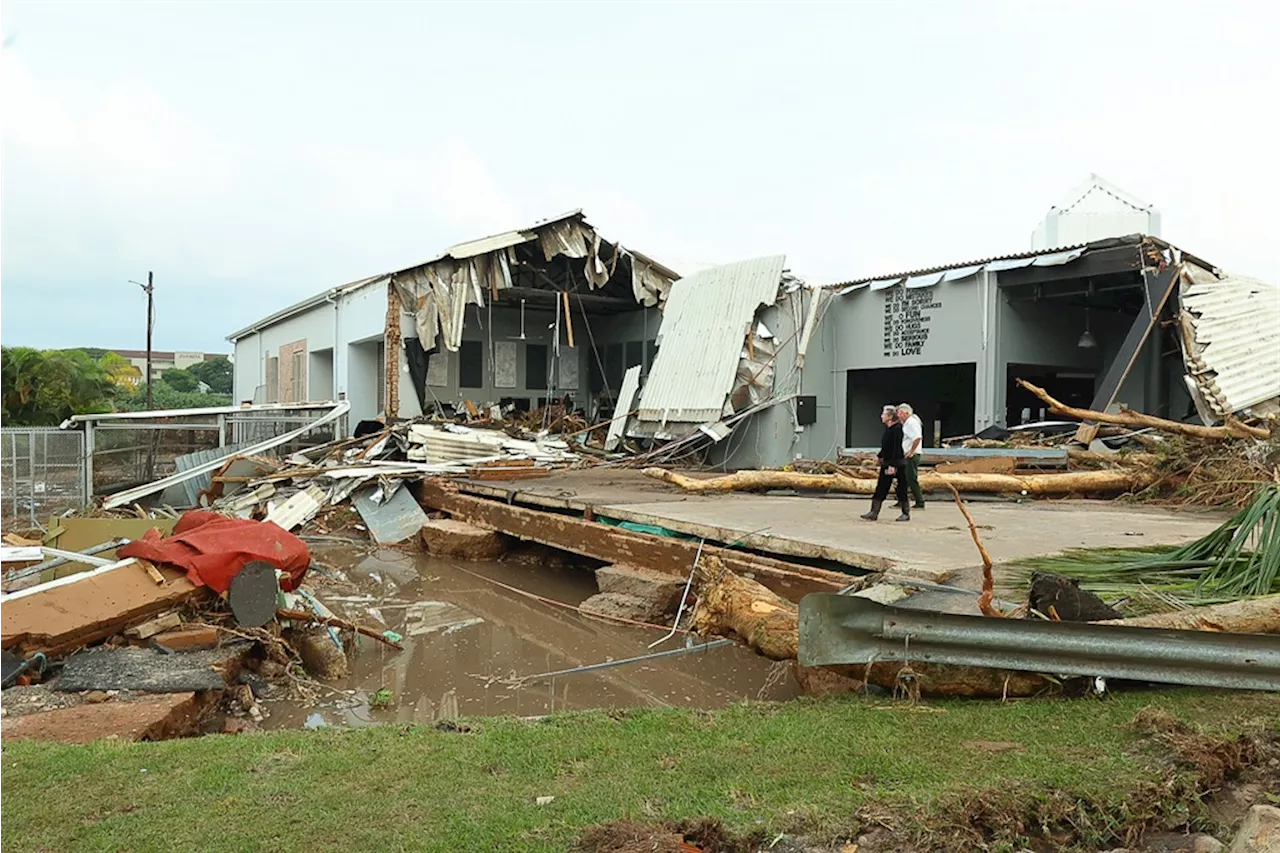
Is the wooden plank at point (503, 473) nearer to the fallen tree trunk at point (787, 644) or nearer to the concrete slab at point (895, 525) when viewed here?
the concrete slab at point (895, 525)

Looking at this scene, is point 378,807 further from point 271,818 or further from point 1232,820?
point 1232,820

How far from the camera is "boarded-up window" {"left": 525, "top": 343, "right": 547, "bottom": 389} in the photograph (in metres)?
24.5

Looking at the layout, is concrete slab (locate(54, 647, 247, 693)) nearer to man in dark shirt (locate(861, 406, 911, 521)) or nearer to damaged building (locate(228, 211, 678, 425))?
man in dark shirt (locate(861, 406, 911, 521))

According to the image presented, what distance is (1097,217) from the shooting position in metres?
17.8

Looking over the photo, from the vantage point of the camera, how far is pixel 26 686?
5.92 metres

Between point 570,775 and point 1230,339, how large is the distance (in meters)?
13.4

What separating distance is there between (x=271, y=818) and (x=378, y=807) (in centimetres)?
42

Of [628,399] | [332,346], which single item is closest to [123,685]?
[628,399]

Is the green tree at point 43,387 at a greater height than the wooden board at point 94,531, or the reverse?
the green tree at point 43,387

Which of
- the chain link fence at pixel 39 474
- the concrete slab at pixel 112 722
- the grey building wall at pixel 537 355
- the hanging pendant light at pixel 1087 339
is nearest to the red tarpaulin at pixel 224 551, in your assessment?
the concrete slab at pixel 112 722

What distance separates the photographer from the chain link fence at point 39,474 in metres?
14.1

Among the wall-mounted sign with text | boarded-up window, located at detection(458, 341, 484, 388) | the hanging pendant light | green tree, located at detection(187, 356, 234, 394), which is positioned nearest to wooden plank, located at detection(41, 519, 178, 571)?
boarded-up window, located at detection(458, 341, 484, 388)

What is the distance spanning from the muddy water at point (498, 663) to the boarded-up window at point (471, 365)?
12008mm

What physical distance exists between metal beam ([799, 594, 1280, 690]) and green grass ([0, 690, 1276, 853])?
153 mm
